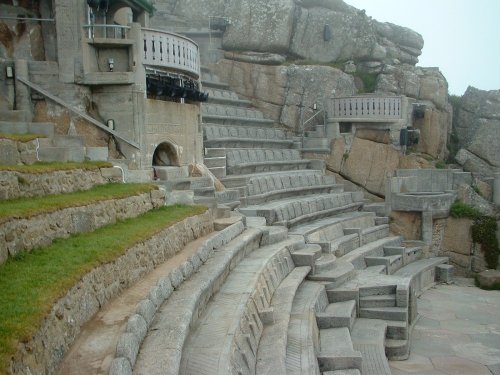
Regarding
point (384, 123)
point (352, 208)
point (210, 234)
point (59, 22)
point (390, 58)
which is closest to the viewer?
point (210, 234)

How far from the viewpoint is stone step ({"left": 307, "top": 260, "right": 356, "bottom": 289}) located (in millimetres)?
11367

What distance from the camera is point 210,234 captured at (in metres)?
10.3

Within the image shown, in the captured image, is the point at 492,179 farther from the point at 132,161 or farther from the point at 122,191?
the point at 122,191

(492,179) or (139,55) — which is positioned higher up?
(139,55)

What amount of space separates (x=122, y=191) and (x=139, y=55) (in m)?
4.14

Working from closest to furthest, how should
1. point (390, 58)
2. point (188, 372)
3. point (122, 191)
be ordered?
point (188, 372) → point (122, 191) → point (390, 58)

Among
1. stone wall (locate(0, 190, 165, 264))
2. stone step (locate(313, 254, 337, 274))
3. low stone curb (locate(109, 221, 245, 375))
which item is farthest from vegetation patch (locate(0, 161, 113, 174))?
stone step (locate(313, 254, 337, 274))

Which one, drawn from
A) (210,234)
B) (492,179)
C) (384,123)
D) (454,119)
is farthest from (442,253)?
(210,234)

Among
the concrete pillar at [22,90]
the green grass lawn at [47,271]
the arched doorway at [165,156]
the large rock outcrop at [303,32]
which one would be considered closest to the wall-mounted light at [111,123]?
the arched doorway at [165,156]

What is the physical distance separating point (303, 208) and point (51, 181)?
874 centimetres

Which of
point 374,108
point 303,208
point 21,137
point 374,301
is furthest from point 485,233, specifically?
point 21,137

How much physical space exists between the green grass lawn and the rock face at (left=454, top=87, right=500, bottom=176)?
54.5ft

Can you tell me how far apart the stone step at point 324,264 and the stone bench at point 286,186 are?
Answer: 310 centimetres

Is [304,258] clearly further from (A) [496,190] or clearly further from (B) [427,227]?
(A) [496,190]
